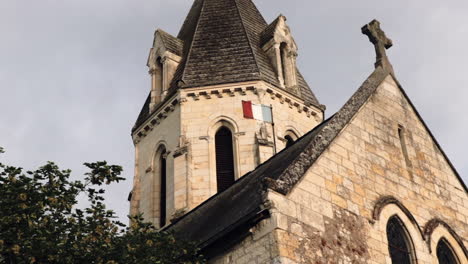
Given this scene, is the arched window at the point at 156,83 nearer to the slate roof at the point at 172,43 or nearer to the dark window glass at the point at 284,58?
the slate roof at the point at 172,43

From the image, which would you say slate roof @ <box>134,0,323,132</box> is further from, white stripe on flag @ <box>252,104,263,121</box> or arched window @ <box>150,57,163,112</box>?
white stripe on flag @ <box>252,104,263,121</box>

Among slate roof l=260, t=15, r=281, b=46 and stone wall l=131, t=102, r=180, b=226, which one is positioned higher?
slate roof l=260, t=15, r=281, b=46

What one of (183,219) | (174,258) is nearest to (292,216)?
(174,258)

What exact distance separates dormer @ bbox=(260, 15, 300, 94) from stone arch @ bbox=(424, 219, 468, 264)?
37.0ft

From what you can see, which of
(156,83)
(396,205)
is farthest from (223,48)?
(396,205)

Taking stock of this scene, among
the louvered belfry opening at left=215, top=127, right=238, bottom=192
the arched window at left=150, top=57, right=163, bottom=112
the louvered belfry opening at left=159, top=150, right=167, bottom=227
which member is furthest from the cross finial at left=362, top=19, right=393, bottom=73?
the arched window at left=150, top=57, right=163, bottom=112

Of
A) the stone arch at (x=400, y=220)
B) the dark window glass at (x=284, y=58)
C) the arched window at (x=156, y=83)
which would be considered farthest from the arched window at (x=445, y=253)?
the arched window at (x=156, y=83)

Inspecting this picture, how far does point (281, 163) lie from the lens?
15344 millimetres

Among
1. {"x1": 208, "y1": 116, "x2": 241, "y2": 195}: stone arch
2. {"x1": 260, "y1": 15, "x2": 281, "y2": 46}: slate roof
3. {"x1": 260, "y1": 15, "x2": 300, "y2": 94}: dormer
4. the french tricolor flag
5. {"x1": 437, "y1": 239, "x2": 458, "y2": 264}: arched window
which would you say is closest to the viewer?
{"x1": 437, "y1": 239, "x2": 458, "y2": 264}: arched window

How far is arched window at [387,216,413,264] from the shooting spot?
44.2ft

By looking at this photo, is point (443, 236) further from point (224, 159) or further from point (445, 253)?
point (224, 159)

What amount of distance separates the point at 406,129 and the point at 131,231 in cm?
623

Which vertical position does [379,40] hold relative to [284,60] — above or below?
below

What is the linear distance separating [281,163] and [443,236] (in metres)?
3.42
